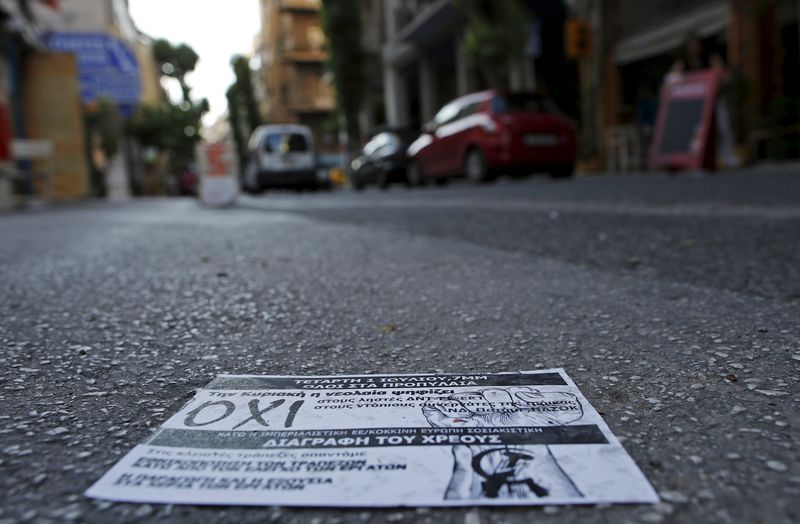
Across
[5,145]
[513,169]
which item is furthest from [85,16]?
[513,169]

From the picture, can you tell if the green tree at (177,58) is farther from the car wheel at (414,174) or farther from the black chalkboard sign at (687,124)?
the black chalkboard sign at (687,124)

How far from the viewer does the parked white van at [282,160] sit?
1706 centimetres

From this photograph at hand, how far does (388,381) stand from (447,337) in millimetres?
402

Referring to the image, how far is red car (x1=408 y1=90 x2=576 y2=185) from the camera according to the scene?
31.8 feet

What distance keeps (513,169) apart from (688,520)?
9385mm

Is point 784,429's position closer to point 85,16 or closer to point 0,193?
point 0,193

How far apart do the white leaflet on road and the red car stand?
8.82 metres

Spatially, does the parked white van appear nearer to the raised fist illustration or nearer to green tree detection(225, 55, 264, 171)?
the raised fist illustration

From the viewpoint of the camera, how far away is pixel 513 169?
389 inches

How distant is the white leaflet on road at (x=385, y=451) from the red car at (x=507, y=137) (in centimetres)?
882

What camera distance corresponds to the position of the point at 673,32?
485 inches

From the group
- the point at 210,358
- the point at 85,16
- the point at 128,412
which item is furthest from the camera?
the point at 85,16

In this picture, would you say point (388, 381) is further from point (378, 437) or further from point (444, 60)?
point (444, 60)

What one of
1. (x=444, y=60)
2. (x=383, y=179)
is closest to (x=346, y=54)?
(x=444, y=60)
